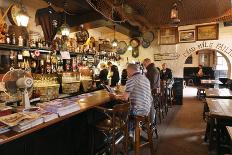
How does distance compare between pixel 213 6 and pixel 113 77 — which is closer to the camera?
pixel 213 6

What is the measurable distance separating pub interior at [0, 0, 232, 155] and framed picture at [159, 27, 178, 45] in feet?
0.17

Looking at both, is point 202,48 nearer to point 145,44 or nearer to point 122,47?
point 145,44

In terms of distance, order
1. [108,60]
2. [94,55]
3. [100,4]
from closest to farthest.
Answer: [100,4] < [94,55] < [108,60]

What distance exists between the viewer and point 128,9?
502cm

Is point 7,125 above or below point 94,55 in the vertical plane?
below

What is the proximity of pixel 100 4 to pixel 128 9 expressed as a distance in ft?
3.16

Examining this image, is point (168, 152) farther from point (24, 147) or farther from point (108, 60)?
point (108, 60)

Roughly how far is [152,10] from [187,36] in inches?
192

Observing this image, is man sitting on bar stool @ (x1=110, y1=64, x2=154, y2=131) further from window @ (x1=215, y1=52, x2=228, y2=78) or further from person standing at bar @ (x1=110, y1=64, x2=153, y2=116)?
window @ (x1=215, y1=52, x2=228, y2=78)

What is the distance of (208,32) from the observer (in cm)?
915

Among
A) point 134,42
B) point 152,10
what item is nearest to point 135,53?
point 134,42

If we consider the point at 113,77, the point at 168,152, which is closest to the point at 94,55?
the point at 113,77

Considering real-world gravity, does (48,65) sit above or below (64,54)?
below

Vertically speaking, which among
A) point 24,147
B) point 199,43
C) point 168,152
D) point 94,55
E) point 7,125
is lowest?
point 168,152
